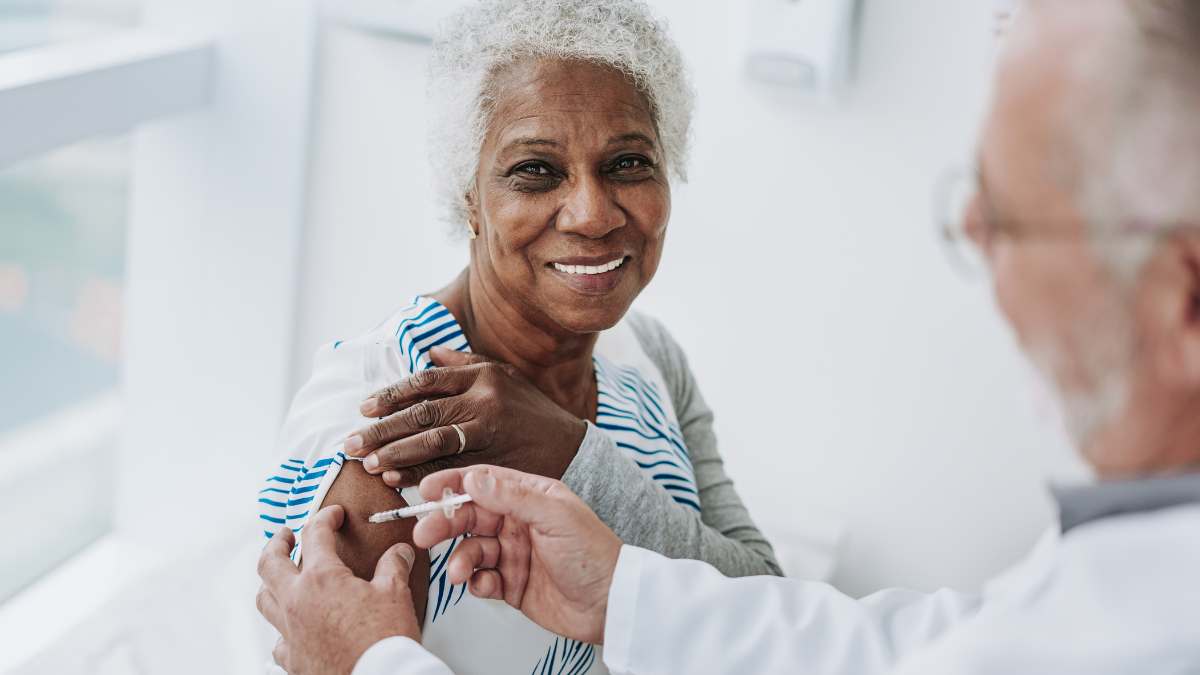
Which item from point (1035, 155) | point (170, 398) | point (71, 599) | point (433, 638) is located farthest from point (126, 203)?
point (1035, 155)

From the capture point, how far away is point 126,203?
235 centimetres

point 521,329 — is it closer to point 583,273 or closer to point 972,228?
point 583,273

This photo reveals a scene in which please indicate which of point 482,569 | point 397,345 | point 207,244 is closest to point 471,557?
point 482,569

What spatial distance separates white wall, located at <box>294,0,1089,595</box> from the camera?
1875 mm

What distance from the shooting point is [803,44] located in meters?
1.80

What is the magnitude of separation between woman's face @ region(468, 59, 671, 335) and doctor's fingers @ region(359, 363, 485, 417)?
22cm

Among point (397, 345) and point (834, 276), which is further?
point (834, 276)

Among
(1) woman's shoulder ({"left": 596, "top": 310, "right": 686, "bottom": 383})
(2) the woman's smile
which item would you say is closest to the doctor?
(2) the woman's smile

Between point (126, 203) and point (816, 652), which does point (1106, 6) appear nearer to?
point (816, 652)

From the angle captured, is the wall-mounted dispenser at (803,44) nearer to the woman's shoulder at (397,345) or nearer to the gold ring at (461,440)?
the woman's shoulder at (397,345)

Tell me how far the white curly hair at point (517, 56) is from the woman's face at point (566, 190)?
20 mm

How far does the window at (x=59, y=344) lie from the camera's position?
2.06m

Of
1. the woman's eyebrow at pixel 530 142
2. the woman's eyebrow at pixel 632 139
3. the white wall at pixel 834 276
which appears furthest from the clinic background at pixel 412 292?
the woman's eyebrow at pixel 530 142

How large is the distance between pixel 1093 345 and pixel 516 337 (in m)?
0.81
